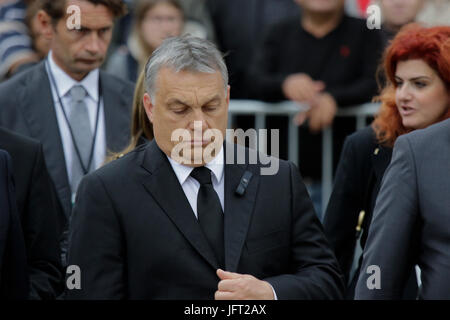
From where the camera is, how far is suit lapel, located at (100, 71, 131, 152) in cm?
507

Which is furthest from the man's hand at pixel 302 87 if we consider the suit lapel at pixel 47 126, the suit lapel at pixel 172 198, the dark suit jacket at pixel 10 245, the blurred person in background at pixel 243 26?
the dark suit jacket at pixel 10 245

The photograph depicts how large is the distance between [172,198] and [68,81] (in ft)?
6.33

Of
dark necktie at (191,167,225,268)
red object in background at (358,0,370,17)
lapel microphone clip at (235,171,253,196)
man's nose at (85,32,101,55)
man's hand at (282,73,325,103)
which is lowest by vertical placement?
dark necktie at (191,167,225,268)

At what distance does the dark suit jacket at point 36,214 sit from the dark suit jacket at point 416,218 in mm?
1385

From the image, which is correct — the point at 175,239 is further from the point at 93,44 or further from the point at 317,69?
the point at 317,69

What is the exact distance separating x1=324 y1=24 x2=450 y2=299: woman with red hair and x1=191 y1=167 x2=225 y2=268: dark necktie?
3.97 feet

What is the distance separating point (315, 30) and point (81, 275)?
11.3 feet

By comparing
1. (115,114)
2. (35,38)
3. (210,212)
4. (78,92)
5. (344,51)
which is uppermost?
(35,38)

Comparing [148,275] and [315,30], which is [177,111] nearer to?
[148,275]

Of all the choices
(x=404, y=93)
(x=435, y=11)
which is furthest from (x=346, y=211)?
(x=435, y=11)

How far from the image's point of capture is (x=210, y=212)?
3.47 m

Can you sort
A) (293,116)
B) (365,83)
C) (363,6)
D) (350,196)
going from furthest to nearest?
(363,6), (293,116), (365,83), (350,196)

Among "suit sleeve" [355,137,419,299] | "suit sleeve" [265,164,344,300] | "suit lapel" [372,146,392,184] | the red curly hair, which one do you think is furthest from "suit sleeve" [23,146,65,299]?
the red curly hair

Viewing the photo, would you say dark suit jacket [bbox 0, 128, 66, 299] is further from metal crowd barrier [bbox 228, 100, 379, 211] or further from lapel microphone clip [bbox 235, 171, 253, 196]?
metal crowd barrier [bbox 228, 100, 379, 211]
